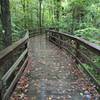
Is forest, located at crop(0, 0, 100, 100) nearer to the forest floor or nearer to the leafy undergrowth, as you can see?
the forest floor

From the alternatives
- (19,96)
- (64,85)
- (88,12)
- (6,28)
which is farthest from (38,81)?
(88,12)

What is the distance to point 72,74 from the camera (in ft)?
18.9

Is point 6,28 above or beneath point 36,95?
above

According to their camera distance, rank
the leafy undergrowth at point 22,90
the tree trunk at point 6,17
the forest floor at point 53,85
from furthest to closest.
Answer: the tree trunk at point 6,17
the forest floor at point 53,85
the leafy undergrowth at point 22,90

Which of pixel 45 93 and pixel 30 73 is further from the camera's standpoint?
pixel 30 73

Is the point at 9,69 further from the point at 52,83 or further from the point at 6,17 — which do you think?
the point at 6,17

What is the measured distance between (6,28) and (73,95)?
2.83m

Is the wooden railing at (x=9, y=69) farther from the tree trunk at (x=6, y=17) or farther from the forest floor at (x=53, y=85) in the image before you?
the tree trunk at (x=6, y=17)

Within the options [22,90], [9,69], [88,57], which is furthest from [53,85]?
[88,57]

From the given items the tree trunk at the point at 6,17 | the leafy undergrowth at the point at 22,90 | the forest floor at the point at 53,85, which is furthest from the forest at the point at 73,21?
the forest floor at the point at 53,85

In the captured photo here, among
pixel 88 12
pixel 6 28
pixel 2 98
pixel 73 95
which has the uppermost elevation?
pixel 88 12

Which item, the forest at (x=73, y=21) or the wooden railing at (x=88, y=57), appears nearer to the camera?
the wooden railing at (x=88, y=57)

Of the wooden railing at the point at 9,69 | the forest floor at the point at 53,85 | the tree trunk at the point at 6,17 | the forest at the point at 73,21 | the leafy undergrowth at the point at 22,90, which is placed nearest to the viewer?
the wooden railing at the point at 9,69

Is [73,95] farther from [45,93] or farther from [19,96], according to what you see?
[19,96]
